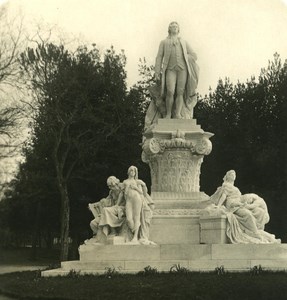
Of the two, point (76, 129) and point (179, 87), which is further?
point (76, 129)

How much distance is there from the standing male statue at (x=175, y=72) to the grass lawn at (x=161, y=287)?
6.14m

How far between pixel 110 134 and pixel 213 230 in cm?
1809

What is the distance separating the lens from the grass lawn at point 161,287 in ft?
43.1

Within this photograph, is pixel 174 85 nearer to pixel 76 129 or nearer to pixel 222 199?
pixel 222 199

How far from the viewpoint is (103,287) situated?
545 inches

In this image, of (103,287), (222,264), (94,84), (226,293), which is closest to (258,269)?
(222,264)

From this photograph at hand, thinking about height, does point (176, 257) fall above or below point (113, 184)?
below

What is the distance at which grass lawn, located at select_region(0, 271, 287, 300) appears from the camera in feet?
43.1

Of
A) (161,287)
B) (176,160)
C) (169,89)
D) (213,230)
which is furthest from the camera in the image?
(169,89)

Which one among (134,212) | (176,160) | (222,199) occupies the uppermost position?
(176,160)

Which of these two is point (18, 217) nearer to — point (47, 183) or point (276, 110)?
point (47, 183)

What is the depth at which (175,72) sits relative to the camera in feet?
65.0

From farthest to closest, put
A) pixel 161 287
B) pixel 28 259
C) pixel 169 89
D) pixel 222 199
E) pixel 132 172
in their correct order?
1. pixel 28 259
2. pixel 169 89
3. pixel 132 172
4. pixel 222 199
5. pixel 161 287

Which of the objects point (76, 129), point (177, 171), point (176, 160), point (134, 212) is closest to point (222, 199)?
point (177, 171)
